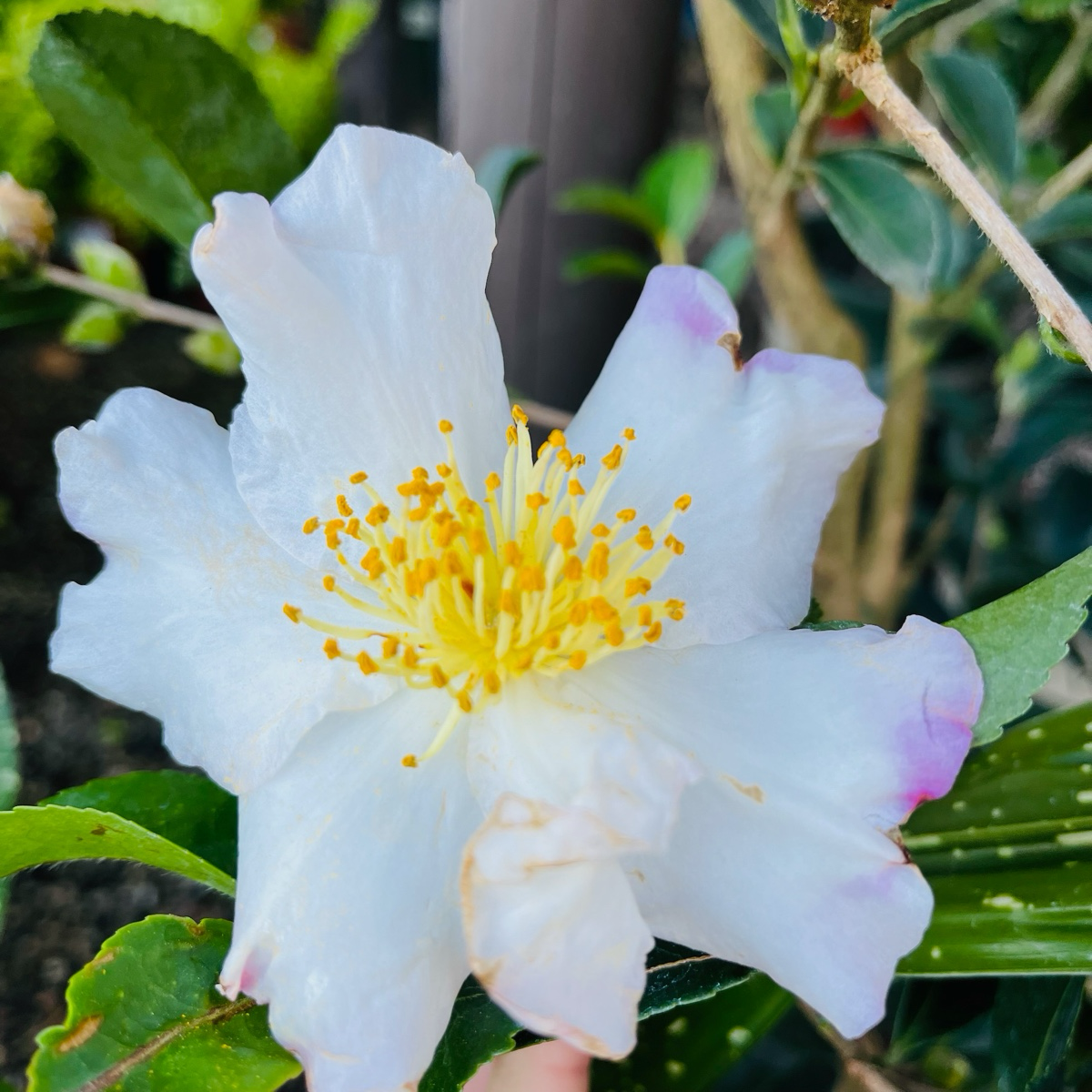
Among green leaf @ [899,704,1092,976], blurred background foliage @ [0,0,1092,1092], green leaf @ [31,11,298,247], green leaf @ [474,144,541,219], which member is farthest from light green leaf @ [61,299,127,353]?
green leaf @ [899,704,1092,976]

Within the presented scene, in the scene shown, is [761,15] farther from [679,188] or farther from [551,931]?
[551,931]

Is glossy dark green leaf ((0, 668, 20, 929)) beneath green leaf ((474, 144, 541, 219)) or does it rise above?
beneath

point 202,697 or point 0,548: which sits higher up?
point 202,697

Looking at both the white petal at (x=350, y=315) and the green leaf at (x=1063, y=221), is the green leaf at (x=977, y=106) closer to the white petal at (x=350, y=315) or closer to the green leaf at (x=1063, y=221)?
the green leaf at (x=1063, y=221)

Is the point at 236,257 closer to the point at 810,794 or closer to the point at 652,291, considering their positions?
the point at 652,291

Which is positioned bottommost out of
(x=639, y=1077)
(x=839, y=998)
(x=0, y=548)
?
(x=0, y=548)

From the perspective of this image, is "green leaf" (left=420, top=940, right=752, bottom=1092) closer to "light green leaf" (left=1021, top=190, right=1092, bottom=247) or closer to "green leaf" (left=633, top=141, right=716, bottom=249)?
"light green leaf" (left=1021, top=190, right=1092, bottom=247)

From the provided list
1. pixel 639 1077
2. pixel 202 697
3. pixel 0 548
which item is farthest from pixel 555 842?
pixel 0 548
